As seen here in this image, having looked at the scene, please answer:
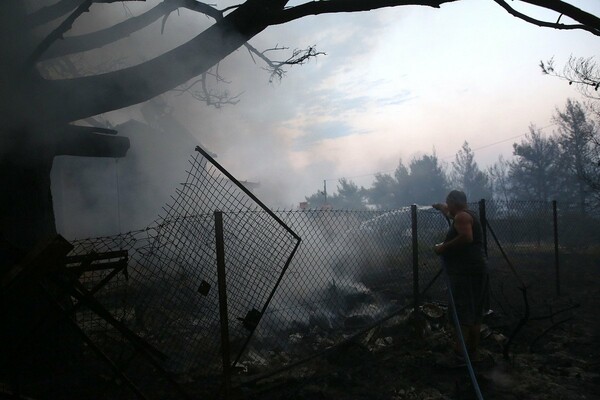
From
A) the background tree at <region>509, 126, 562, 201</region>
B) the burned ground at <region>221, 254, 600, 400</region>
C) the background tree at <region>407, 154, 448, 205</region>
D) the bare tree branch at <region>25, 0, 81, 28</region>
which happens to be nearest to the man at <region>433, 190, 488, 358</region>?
the burned ground at <region>221, 254, 600, 400</region>

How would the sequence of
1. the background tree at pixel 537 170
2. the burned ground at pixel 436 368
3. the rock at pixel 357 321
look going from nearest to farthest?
the burned ground at pixel 436 368
the rock at pixel 357 321
the background tree at pixel 537 170

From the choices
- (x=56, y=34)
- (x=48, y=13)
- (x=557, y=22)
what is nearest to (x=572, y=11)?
(x=557, y=22)

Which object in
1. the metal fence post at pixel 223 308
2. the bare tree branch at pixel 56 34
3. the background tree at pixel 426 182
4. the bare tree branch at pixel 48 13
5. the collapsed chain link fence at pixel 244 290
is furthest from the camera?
the background tree at pixel 426 182

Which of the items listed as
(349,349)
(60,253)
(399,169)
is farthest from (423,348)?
(399,169)

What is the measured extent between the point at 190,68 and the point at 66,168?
17.0m

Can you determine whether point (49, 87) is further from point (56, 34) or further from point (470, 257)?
point (470, 257)

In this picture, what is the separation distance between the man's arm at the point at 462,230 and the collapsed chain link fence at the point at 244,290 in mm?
619

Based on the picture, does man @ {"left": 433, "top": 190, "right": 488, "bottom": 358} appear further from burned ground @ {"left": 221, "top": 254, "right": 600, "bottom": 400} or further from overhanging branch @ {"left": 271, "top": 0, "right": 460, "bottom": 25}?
overhanging branch @ {"left": 271, "top": 0, "right": 460, "bottom": 25}

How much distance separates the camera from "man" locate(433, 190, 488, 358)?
13.7 feet

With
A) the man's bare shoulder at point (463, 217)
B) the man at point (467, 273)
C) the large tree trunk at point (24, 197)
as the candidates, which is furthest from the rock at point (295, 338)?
the large tree trunk at point (24, 197)

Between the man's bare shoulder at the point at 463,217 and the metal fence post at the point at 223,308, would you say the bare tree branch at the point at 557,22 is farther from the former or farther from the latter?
the metal fence post at the point at 223,308

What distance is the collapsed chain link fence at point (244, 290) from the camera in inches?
146

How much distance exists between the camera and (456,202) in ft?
14.3

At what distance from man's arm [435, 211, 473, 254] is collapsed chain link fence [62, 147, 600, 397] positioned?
0.62m
